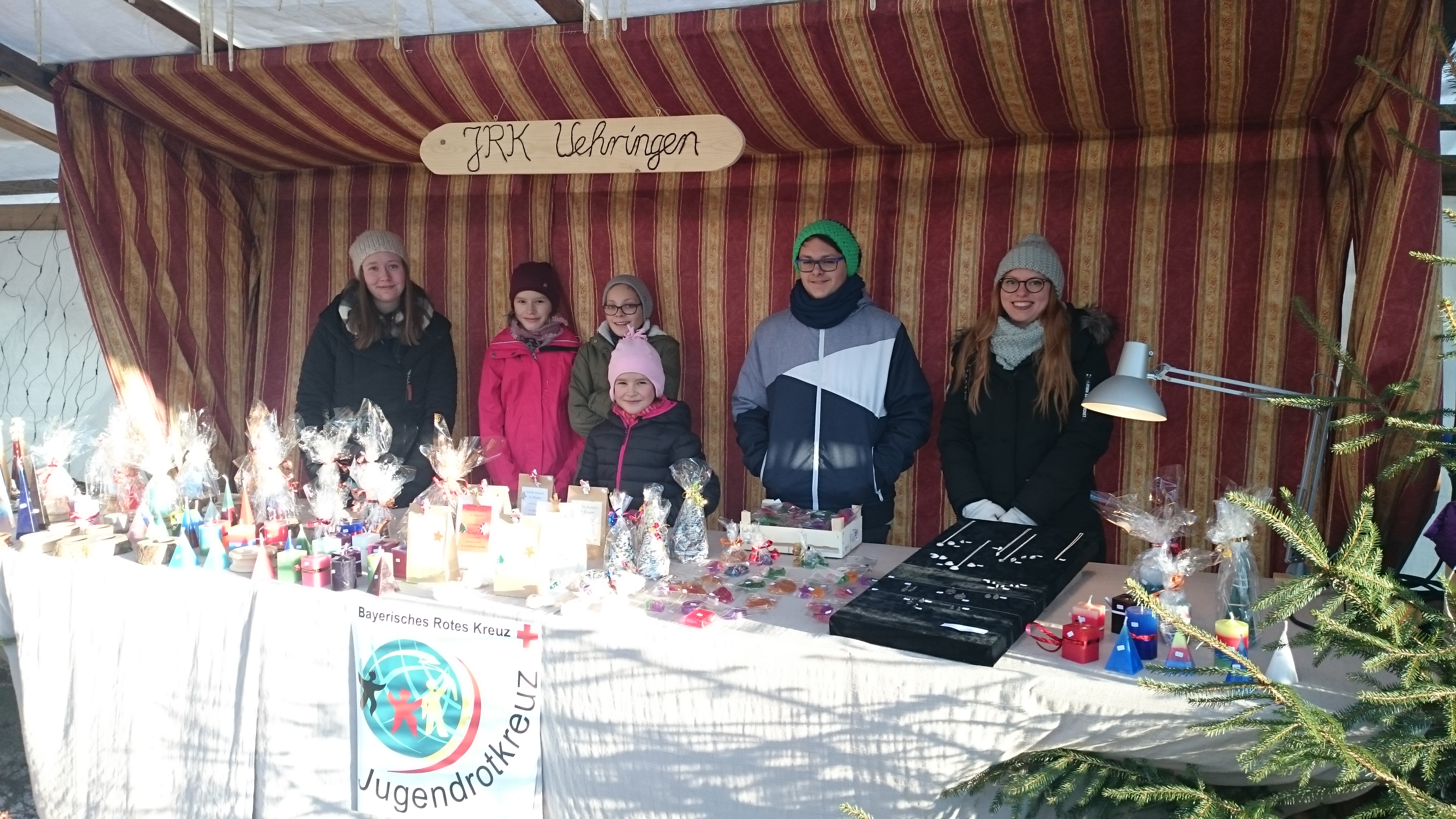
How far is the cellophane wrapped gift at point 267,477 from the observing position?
322cm

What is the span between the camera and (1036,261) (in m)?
3.49

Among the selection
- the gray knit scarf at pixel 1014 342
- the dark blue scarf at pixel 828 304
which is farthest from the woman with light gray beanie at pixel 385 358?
the gray knit scarf at pixel 1014 342

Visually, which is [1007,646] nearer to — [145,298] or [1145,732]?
[1145,732]

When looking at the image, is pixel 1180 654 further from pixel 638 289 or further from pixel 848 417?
pixel 638 289

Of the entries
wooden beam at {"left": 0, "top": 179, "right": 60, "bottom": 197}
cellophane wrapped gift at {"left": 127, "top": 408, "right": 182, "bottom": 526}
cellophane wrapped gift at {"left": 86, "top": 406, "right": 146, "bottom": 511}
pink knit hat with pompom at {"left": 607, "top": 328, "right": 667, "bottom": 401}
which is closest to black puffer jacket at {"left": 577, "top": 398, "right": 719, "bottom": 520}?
pink knit hat with pompom at {"left": 607, "top": 328, "right": 667, "bottom": 401}

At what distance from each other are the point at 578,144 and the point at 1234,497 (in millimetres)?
2135

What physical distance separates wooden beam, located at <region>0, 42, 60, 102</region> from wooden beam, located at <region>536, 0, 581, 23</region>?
2.21 metres

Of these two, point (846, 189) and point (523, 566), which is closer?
point (523, 566)

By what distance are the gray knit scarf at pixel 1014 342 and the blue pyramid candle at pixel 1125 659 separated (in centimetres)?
156

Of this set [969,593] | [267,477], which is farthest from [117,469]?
[969,593]

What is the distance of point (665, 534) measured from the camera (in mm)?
2865

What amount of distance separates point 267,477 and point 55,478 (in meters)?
0.79

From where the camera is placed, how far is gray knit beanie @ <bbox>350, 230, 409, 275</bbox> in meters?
4.39

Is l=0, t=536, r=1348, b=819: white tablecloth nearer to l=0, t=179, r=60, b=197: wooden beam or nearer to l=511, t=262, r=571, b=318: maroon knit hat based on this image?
l=511, t=262, r=571, b=318: maroon knit hat
